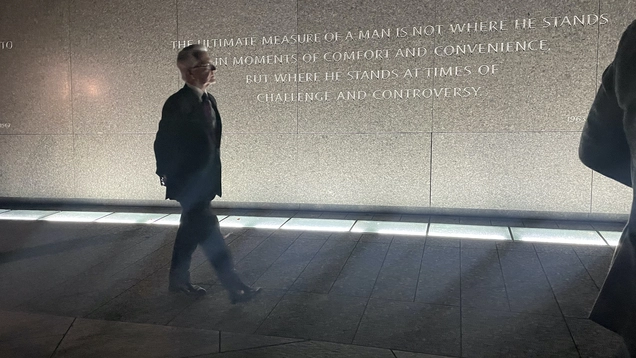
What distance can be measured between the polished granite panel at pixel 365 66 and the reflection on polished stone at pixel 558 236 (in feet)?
5.90

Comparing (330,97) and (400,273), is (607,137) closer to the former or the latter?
(400,273)

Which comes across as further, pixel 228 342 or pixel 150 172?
pixel 150 172

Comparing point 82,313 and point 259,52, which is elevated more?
point 259,52

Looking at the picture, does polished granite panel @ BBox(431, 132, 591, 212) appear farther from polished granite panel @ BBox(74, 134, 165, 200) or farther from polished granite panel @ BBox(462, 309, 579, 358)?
polished granite panel @ BBox(74, 134, 165, 200)

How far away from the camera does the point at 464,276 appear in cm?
409

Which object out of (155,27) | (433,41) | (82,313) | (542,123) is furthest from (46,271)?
(542,123)

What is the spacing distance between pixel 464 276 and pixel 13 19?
7608 mm

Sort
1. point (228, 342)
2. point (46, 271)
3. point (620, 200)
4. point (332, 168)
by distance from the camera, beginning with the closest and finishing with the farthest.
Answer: point (228, 342)
point (46, 271)
point (620, 200)
point (332, 168)

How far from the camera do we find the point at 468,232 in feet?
18.7

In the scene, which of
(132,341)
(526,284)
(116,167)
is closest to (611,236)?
(526,284)

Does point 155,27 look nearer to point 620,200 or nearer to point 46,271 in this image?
point 46,271

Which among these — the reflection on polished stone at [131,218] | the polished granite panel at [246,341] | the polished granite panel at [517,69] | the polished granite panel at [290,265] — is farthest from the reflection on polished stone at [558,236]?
the reflection on polished stone at [131,218]

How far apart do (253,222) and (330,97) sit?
1.98 meters

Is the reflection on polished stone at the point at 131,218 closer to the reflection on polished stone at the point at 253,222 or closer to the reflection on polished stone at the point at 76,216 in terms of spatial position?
the reflection on polished stone at the point at 76,216
